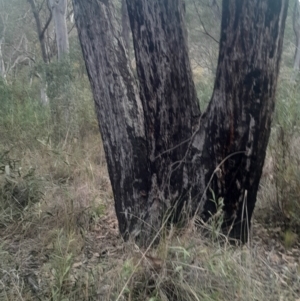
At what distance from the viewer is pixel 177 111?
2.89 m

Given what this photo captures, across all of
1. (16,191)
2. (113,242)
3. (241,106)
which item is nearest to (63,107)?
(16,191)

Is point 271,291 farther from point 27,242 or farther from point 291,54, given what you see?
point 291,54

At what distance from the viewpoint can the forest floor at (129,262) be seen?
7.11 ft

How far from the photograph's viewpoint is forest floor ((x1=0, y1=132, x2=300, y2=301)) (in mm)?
2168

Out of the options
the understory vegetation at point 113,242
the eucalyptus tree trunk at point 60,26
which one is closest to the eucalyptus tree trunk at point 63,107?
the understory vegetation at point 113,242

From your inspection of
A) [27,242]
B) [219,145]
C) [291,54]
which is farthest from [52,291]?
[291,54]

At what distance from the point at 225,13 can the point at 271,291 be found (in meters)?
1.59

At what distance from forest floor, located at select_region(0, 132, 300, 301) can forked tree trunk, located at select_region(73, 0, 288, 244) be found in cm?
30

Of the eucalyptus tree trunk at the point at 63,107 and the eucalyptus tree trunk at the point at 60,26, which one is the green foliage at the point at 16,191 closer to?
the eucalyptus tree trunk at the point at 63,107

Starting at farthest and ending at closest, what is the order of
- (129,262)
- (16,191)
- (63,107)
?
(63,107) < (16,191) < (129,262)

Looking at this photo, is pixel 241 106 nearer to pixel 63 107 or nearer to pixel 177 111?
pixel 177 111

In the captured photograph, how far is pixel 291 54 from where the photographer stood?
1969cm

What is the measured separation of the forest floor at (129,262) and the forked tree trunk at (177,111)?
1.00ft

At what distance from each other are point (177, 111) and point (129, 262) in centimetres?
108
